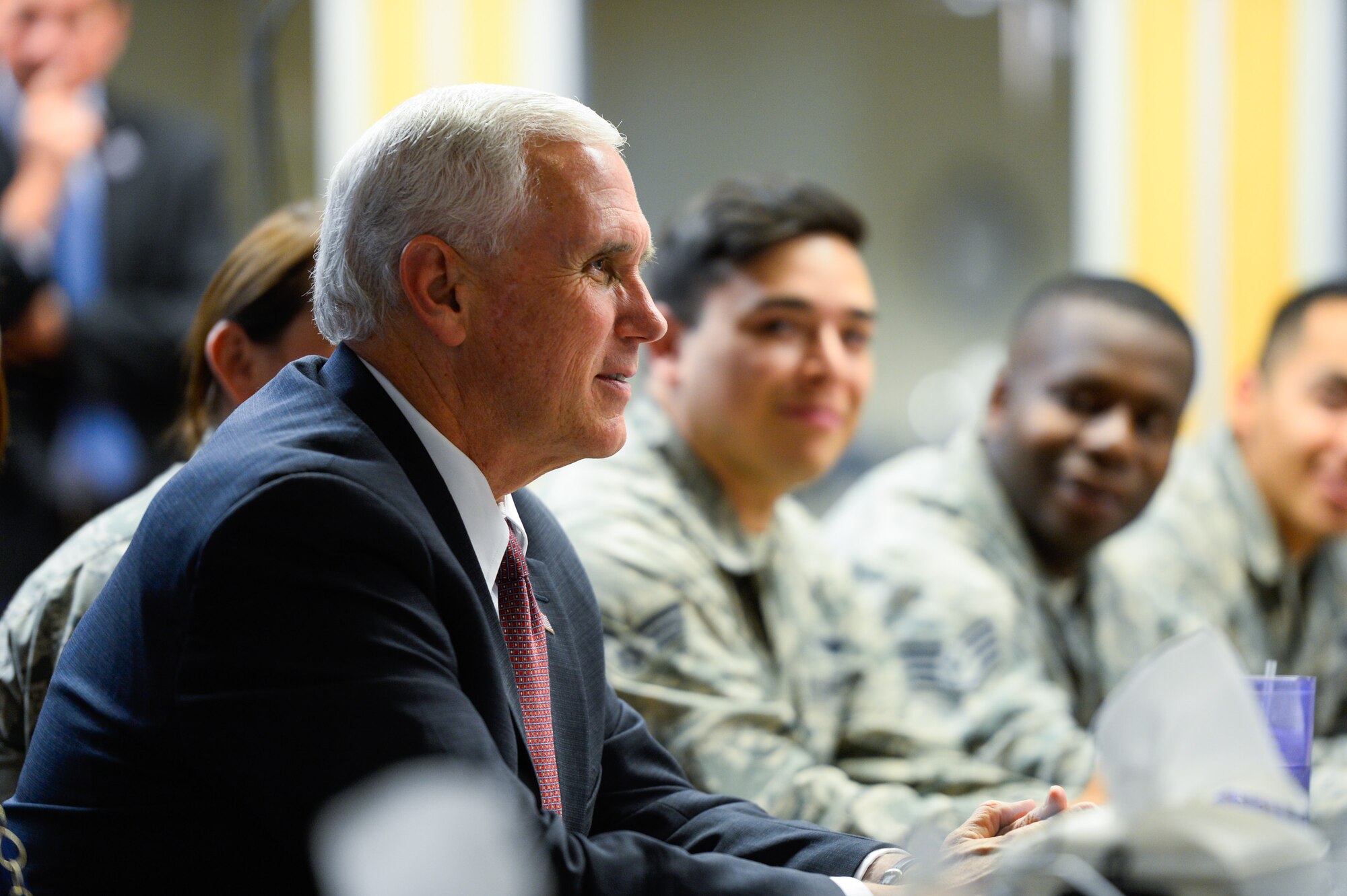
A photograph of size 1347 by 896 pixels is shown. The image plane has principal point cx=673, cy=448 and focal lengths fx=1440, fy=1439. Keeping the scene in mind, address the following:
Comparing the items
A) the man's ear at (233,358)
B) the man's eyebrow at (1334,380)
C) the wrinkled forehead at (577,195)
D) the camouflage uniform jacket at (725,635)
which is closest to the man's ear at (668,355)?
the camouflage uniform jacket at (725,635)

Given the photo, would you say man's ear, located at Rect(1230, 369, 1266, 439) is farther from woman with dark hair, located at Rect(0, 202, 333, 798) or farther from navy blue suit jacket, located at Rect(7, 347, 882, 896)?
navy blue suit jacket, located at Rect(7, 347, 882, 896)

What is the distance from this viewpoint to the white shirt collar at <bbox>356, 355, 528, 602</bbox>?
1090 mm

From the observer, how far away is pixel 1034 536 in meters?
2.20

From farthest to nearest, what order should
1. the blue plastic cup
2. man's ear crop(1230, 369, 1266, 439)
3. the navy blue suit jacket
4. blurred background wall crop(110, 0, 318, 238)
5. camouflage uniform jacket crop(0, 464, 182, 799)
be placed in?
blurred background wall crop(110, 0, 318, 238), man's ear crop(1230, 369, 1266, 439), camouflage uniform jacket crop(0, 464, 182, 799), the blue plastic cup, the navy blue suit jacket

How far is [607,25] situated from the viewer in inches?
167

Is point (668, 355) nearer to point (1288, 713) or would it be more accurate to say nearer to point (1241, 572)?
point (1288, 713)

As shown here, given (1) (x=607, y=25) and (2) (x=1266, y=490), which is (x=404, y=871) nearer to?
(2) (x=1266, y=490)

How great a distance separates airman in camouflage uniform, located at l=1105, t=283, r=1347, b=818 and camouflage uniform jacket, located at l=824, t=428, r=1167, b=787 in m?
0.27

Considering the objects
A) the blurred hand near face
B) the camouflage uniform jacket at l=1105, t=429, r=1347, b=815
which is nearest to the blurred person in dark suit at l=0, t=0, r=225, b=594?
the blurred hand near face

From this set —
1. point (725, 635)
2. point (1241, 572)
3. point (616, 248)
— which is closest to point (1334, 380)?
point (1241, 572)

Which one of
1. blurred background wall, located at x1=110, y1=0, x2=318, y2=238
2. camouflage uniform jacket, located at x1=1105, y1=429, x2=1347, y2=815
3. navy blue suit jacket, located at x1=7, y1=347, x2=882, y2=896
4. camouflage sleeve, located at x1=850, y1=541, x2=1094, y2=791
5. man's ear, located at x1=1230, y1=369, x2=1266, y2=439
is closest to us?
navy blue suit jacket, located at x1=7, y1=347, x2=882, y2=896

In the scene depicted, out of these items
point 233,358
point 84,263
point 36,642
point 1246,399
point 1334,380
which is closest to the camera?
point 36,642

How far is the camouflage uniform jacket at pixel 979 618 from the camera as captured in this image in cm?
189

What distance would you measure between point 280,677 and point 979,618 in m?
1.28
